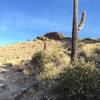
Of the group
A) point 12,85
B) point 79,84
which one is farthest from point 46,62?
point 79,84

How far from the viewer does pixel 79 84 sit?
45.3 ft

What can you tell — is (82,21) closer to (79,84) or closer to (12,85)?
(12,85)

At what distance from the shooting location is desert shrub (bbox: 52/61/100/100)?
1348 cm

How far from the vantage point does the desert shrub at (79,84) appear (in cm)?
1348

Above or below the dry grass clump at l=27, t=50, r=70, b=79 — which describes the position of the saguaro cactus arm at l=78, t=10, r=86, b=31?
above

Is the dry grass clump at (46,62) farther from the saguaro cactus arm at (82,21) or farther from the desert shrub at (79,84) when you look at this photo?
the desert shrub at (79,84)

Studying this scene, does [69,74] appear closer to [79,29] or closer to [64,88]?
[64,88]

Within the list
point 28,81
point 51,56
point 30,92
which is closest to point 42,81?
point 30,92

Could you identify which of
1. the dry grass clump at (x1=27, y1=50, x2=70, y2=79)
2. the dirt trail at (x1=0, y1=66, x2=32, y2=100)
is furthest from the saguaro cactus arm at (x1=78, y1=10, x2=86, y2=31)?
the dirt trail at (x1=0, y1=66, x2=32, y2=100)

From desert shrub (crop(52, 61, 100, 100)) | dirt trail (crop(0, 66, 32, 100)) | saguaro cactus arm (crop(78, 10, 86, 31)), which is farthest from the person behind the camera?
saguaro cactus arm (crop(78, 10, 86, 31))

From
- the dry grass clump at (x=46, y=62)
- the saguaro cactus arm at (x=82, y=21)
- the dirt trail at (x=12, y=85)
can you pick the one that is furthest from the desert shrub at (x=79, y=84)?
the saguaro cactus arm at (x=82, y=21)

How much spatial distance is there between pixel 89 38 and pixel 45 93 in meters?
35.2

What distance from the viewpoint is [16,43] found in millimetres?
57938

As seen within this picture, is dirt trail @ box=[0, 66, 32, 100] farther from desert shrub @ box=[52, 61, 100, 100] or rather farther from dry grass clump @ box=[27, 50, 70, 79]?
desert shrub @ box=[52, 61, 100, 100]
